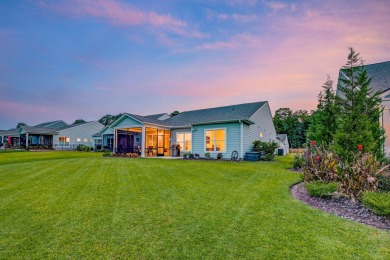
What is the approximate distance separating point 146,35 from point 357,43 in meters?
13.2

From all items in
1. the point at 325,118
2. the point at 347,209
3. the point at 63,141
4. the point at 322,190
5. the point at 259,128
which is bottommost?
the point at 347,209

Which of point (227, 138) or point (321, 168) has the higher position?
point (227, 138)

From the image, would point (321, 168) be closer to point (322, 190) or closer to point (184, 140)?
point (322, 190)

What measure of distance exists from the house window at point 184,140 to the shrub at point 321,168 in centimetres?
1254

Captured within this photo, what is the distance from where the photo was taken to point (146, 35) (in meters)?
14.4

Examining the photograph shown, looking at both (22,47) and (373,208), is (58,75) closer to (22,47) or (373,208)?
(22,47)

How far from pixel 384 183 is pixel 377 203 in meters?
1.95

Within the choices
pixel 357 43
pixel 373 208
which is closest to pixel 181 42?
pixel 357 43

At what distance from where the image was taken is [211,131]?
53.5 feet

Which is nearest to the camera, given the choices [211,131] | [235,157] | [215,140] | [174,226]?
[174,226]

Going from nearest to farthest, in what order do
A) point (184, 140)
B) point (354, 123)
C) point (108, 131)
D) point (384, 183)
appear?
1. point (384, 183)
2. point (354, 123)
3. point (184, 140)
4. point (108, 131)

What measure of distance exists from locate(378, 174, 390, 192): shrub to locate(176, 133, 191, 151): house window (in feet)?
45.2

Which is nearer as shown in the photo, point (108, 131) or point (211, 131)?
point (211, 131)

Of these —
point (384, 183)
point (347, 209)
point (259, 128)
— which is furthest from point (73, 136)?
point (384, 183)
